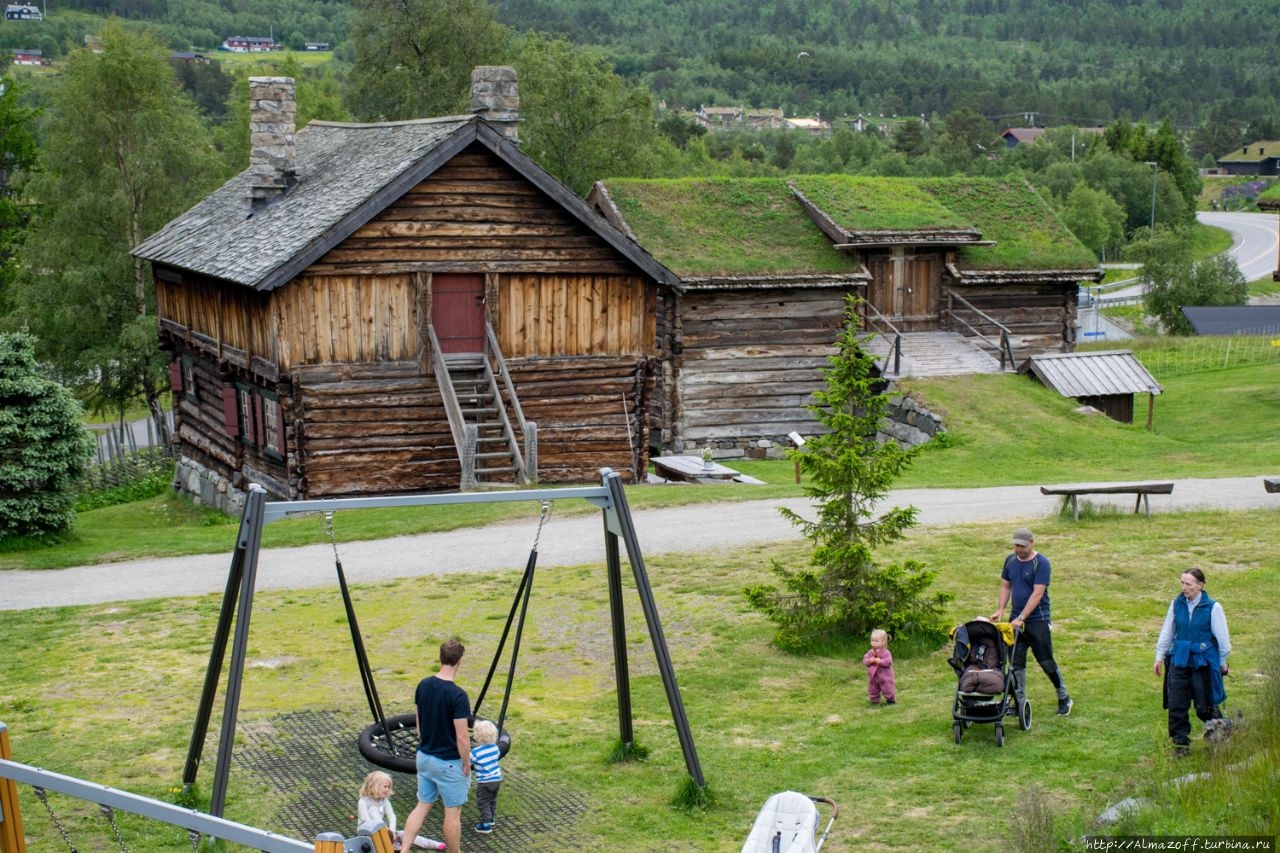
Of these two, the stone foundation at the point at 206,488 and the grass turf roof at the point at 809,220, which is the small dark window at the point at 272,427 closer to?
the stone foundation at the point at 206,488

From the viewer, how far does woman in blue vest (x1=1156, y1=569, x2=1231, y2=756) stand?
11.0m

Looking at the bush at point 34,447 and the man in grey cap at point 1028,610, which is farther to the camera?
the bush at point 34,447

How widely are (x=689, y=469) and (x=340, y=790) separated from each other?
17.9m

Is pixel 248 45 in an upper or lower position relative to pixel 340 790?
upper

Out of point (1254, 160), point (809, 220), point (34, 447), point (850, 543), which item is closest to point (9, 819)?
point (850, 543)

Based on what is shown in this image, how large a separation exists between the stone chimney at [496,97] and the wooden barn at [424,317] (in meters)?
0.04

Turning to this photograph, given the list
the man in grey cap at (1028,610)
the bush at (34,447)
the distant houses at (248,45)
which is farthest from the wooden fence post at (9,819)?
the distant houses at (248,45)

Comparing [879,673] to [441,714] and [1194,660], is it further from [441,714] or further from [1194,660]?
[441,714]

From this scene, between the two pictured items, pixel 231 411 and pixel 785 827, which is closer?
pixel 785 827

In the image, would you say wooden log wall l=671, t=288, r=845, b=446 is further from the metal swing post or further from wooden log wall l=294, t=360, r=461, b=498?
the metal swing post

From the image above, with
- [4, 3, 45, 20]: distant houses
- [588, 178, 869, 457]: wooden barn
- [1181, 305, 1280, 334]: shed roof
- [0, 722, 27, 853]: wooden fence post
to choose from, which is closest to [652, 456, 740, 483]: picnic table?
[588, 178, 869, 457]: wooden barn

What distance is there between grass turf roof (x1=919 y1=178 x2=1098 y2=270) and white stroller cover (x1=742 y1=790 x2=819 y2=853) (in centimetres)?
2888

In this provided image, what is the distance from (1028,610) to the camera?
12.0 m

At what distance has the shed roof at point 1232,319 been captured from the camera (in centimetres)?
5512
